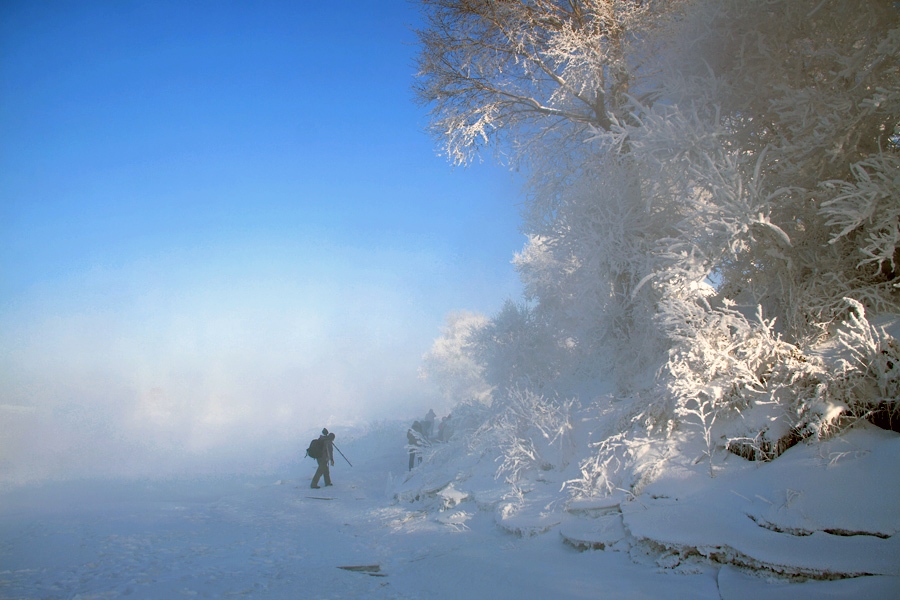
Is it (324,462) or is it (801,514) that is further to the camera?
(324,462)

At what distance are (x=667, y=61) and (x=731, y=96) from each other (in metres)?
0.97

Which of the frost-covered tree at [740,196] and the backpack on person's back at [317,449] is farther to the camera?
the backpack on person's back at [317,449]

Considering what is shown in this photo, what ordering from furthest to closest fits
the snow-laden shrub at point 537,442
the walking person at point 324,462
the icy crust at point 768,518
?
the walking person at point 324,462, the snow-laden shrub at point 537,442, the icy crust at point 768,518

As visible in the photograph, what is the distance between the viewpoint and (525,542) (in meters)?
5.01

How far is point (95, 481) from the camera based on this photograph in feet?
45.5

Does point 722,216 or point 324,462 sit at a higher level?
point 722,216

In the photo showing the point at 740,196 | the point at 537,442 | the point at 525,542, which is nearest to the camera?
the point at 740,196

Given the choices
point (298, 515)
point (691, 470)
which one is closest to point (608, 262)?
point (691, 470)

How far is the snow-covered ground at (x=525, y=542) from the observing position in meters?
2.86

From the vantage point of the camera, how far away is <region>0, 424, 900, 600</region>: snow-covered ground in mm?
2857

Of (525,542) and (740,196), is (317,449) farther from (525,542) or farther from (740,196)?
(740,196)

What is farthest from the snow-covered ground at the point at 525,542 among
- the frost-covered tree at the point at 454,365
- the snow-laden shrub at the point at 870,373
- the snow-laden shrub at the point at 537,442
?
the frost-covered tree at the point at 454,365

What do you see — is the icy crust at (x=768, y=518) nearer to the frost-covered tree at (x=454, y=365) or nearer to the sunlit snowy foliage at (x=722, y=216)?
the sunlit snowy foliage at (x=722, y=216)

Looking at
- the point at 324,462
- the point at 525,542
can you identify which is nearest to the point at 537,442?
the point at 525,542
